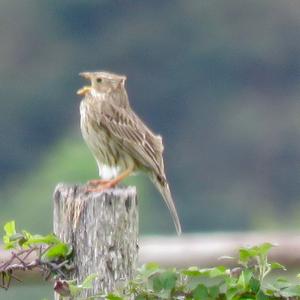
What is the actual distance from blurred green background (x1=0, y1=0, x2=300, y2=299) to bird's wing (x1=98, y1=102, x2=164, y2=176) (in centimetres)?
3042

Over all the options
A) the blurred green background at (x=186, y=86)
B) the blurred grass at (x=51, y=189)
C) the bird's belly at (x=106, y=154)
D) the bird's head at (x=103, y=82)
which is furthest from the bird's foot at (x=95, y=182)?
the blurred green background at (x=186, y=86)

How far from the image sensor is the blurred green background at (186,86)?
140 feet

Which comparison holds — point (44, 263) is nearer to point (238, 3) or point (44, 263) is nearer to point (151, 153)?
point (151, 153)

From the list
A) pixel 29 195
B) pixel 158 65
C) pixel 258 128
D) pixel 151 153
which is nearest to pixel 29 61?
pixel 158 65

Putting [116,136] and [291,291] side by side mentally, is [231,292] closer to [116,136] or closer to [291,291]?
[291,291]

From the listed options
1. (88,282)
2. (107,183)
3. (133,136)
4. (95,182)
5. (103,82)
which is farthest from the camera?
(103,82)

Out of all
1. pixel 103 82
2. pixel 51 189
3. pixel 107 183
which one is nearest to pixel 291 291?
pixel 107 183

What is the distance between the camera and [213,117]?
156 feet

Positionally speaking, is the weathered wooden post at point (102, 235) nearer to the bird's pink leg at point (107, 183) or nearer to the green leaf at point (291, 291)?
the bird's pink leg at point (107, 183)

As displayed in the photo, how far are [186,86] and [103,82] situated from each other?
1616 inches

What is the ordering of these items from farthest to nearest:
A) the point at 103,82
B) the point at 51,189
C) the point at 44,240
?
the point at 51,189 → the point at 103,82 → the point at 44,240

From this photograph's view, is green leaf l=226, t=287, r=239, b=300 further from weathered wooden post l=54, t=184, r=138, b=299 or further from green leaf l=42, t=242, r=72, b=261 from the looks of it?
green leaf l=42, t=242, r=72, b=261

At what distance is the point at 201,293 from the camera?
17.6 ft

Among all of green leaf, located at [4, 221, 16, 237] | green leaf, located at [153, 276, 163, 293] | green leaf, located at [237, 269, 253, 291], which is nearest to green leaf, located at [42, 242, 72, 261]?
green leaf, located at [4, 221, 16, 237]
